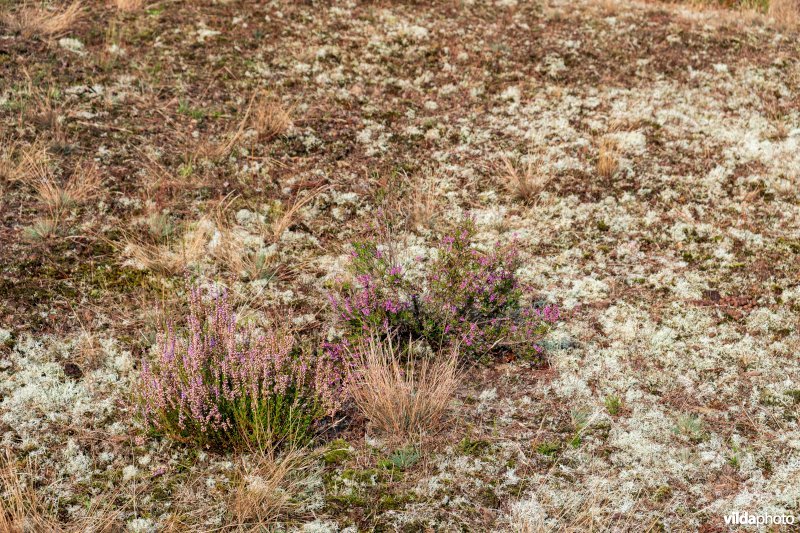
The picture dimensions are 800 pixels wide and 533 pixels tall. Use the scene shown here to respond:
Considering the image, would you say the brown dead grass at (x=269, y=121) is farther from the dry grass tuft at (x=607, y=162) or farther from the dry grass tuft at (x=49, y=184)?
the dry grass tuft at (x=607, y=162)

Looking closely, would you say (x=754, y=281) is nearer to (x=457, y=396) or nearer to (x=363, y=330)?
(x=457, y=396)

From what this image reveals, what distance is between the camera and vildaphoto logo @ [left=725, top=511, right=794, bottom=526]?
391cm

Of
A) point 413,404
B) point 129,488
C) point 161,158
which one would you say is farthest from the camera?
point 161,158

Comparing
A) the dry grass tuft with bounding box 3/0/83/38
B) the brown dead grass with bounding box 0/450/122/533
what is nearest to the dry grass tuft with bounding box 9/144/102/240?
the dry grass tuft with bounding box 3/0/83/38

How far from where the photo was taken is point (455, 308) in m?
5.21

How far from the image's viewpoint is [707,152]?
733cm

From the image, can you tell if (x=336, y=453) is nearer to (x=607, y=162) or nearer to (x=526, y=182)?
(x=526, y=182)

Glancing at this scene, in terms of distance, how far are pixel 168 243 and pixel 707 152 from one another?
579 centimetres

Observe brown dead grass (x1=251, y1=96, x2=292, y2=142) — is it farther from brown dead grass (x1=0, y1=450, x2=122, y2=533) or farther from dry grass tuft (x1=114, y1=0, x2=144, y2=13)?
brown dead grass (x1=0, y1=450, x2=122, y2=533)

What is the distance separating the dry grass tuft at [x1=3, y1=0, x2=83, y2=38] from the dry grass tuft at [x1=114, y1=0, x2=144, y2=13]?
527 mm

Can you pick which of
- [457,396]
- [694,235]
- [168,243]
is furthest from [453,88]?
[457,396]

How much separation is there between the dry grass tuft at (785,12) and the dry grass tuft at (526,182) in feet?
19.2

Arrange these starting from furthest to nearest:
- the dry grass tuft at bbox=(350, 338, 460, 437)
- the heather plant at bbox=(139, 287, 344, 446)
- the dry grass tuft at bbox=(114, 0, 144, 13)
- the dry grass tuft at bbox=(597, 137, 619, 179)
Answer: the dry grass tuft at bbox=(114, 0, 144, 13) → the dry grass tuft at bbox=(597, 137, 619, 179) → the dry grass tuft at bbox=(350, 338, 460, 437) → the heather plant at bbox=(139, 287, 344, 446)

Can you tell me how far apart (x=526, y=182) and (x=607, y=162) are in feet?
3.21
